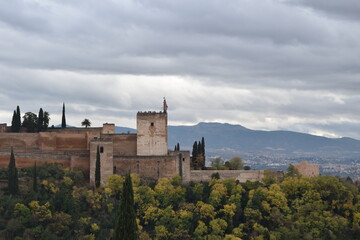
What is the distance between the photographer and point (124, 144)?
71.7 metres

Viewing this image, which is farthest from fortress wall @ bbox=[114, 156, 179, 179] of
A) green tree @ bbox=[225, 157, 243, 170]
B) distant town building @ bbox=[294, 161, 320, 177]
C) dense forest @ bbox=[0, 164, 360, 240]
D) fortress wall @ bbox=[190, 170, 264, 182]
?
distant town building @ bbox=[294, 161, 320, 177]

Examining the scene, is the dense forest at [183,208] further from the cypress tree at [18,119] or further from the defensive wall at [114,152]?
the cypress tree at [18,119]

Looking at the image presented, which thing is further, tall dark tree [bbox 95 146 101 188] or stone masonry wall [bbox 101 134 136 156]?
stone masonry wall [bbox 101 134 136 156]

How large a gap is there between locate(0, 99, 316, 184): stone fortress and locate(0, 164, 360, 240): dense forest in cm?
119

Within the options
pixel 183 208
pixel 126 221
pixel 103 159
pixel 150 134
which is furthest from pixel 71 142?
pixel 126 221

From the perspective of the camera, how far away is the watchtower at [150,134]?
2790 inches

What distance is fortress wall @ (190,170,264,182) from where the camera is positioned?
2822 inches

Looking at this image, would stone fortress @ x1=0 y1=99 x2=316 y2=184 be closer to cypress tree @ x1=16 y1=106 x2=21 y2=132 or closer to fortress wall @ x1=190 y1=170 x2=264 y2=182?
fortress wall @ x1=190 y1=170 x2=264 y2=182

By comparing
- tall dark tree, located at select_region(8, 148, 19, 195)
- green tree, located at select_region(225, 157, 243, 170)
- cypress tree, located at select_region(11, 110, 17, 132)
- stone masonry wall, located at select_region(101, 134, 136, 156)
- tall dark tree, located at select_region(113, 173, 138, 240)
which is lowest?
tall dark tree, located at select_region(113, 173, 138, 240)

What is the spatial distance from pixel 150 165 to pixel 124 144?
3.80 m

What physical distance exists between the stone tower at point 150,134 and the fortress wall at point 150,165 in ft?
4.78

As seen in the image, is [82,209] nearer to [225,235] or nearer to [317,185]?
[225,235]

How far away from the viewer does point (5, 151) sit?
70.8m

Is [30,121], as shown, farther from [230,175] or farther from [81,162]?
[230,175]
